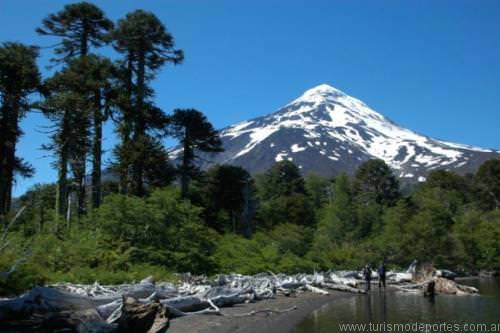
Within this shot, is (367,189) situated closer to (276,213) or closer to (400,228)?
(276,213)

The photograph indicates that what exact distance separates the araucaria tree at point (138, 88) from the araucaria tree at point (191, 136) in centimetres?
424

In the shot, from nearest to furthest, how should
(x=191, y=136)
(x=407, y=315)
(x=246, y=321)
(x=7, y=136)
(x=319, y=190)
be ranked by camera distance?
(x=246, y=321), (x=407, y=315), (x=7, y=136), (x=191, y=136), (x=319, y=190)

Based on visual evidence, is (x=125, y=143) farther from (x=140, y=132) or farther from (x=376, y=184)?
(x=376, y=184)

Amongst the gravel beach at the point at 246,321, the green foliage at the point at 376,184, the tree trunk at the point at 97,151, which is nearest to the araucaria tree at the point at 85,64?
the tree trunk at the point at 97,151

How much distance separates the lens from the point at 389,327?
13016 mm

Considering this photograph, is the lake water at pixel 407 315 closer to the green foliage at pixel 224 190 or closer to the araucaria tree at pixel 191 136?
the araucaria tree at pixel 191 136

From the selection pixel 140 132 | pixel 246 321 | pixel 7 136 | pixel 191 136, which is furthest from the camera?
pixel 191 136

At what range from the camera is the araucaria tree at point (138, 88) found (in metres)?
27.6

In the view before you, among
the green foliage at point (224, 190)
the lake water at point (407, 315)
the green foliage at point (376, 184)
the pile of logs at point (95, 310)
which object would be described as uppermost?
the green foliage at point (376, 184)

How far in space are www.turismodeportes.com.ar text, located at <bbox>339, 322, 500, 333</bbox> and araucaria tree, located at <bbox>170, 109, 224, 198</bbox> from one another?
2373cm

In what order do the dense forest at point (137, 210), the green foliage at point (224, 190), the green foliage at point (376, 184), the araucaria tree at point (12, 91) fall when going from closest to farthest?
1. the dense forest at point (137, 210)
2. the araucaria tree at point (12, 91)
3. the green foliage at point (224, 190)
4. the green foliage at point (376, 184)

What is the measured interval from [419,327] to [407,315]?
2.78 meters

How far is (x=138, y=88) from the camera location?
1228 inches

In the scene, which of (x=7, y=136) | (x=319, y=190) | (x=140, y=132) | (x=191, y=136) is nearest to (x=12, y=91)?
(x=7, y=136)
